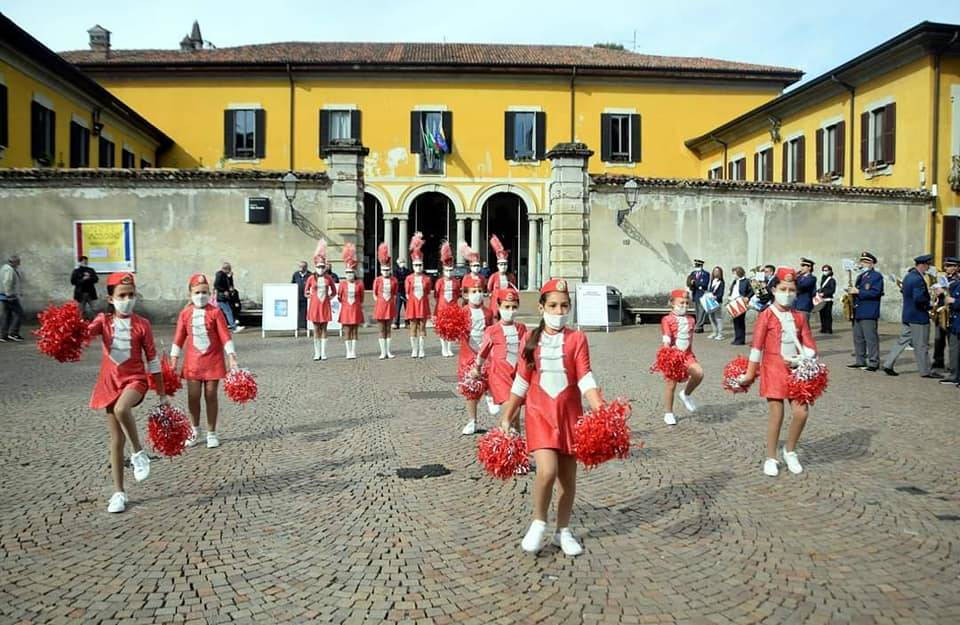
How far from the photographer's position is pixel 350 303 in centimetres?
1539

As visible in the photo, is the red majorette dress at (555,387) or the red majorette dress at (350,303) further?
the red majorette dress at (350,303)

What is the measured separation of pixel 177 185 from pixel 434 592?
18844mm

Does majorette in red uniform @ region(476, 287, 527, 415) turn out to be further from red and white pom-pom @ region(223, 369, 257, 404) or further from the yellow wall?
the yellow wall

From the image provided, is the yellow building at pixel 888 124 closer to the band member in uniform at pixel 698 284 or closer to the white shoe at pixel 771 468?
the band member in uniform at pixel 698 284

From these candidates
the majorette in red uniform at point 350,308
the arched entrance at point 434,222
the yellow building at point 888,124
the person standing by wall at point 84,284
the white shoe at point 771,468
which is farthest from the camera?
the arched entrance at point 434,222

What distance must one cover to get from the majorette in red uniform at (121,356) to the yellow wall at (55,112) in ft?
65.8

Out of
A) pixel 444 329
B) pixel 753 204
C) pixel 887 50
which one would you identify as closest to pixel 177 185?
pixel 444 329

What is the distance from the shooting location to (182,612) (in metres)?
3.89

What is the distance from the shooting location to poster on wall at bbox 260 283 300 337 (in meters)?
19.3

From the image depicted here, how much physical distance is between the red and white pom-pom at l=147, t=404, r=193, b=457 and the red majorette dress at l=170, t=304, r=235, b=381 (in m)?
1.45

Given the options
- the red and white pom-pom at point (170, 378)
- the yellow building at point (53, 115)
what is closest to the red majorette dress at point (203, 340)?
the red and white pom-pom at point (170, 378)

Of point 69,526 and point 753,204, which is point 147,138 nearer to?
point 753,204

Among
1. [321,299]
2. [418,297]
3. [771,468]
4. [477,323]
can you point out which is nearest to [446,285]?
[418,297]

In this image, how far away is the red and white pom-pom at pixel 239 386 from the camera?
24.0 feet
